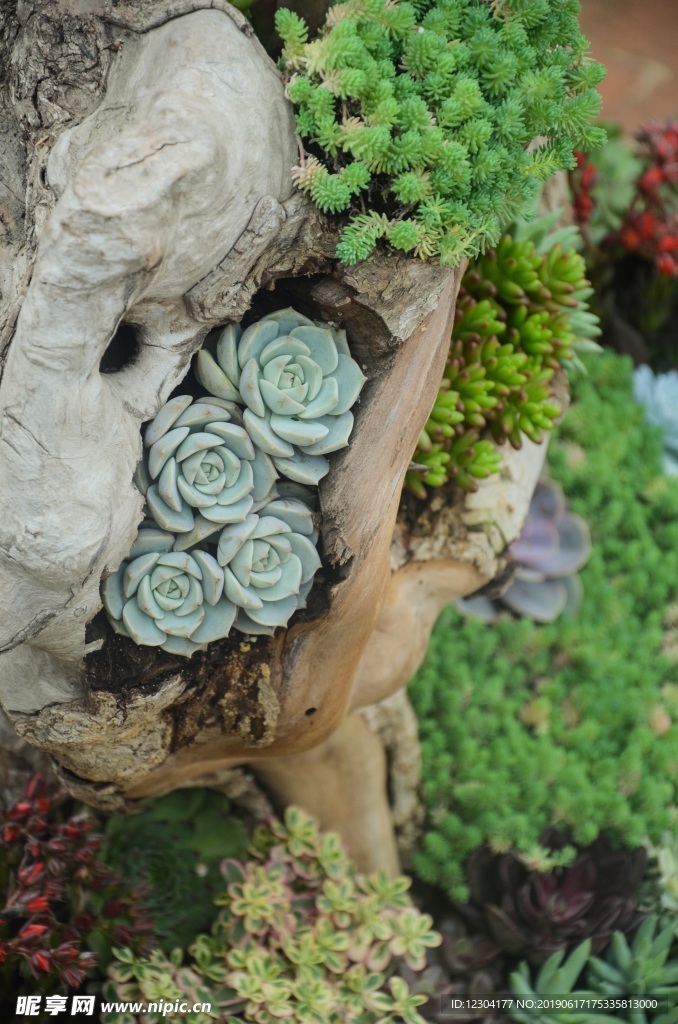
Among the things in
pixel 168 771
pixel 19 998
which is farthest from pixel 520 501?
pixel 19 998

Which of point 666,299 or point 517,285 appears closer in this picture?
point 517,285

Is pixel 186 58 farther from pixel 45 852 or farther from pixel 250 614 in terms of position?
pixel 45 852

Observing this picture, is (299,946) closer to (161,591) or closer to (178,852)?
(178,852)

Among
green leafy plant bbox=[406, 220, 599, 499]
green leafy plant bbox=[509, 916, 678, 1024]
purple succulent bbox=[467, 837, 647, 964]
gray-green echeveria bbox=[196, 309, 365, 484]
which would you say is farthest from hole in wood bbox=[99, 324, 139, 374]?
green leafy plant bbox=[509, 916, 678, 1024]

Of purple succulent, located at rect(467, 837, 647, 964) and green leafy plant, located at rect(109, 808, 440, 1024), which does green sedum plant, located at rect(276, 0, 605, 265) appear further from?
purple succulent, located at rect(467, 837, 647, 964)

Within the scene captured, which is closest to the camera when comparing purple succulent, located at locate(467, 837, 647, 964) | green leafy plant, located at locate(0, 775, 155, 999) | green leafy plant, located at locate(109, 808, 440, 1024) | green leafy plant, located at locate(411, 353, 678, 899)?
green leafy plant, located at locate(0, 775, 155, 999)

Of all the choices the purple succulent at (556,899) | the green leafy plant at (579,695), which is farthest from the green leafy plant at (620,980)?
the green leafy plant at (579,695)
